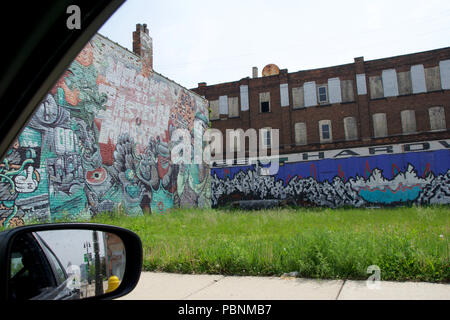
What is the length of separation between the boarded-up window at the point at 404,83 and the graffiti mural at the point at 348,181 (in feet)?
20.7

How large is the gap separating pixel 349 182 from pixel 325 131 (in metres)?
5.71

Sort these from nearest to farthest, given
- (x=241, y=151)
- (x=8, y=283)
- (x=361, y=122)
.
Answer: (x=8, y=283), (x=361, y=122), (x=241, y=151)

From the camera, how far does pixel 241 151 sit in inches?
1206

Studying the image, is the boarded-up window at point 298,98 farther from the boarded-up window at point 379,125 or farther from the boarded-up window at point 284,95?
the boarded-up window at point 379,125

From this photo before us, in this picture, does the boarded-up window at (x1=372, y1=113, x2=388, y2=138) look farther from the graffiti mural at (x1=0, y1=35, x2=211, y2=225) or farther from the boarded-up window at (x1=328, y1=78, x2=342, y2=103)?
the graffiti mural at (x1=0, y1=35, x2=211, y2=225)

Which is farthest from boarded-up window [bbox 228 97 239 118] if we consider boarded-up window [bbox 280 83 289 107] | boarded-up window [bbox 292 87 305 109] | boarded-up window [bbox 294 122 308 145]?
boarded-up window [bbox 294 122 308 145]

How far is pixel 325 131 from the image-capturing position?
28.7 m

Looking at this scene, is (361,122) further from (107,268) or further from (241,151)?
(107,268)

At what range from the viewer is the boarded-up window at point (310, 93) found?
2911 cm

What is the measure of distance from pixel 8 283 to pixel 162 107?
1734cm

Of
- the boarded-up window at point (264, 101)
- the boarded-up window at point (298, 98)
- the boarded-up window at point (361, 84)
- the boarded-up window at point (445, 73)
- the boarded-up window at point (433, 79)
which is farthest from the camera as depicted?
the boarded-up window at point (264, 101)

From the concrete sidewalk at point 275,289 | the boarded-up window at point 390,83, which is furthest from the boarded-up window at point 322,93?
the concrete sidewalk at point 275,289

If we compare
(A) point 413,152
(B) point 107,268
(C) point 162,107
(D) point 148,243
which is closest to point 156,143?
(C) point 162,107

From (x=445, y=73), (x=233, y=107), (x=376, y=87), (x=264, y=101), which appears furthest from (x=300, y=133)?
(x=445, y=73)
